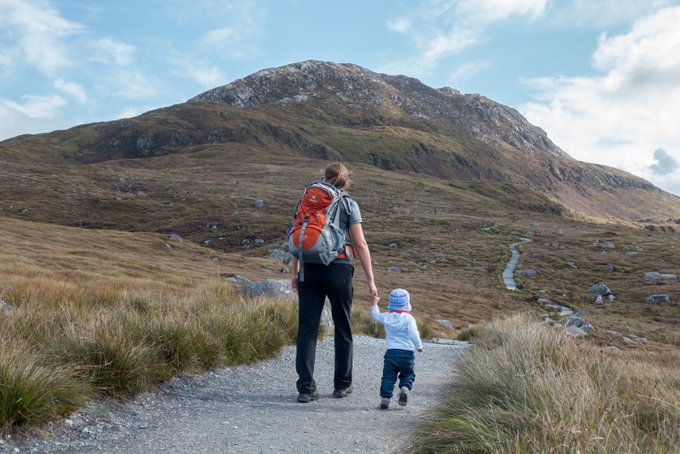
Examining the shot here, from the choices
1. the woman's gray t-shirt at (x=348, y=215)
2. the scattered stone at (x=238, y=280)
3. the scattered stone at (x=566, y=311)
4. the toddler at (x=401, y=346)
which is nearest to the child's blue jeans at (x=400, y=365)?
the toddler at (x=401, y=346)

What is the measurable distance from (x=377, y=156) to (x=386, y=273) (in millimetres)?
147272

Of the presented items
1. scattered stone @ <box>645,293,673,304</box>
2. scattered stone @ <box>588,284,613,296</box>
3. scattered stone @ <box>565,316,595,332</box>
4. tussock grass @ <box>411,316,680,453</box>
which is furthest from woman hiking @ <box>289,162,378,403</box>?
scattered stone @ <box>588,284,613,296</box>

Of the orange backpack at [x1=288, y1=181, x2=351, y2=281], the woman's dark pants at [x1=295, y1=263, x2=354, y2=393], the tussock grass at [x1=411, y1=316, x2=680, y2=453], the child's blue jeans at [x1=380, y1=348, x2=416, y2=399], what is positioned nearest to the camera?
the tussock grass at [x1=411, y1=316, x2=680, y2=453]

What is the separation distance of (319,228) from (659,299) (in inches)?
1633

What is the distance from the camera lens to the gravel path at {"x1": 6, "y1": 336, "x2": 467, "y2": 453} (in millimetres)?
4828

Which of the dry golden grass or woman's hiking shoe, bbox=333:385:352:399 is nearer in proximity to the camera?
the dry golden grass

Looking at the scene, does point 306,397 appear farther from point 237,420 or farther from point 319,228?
point 319,228

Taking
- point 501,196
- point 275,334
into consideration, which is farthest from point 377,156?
point 275,334

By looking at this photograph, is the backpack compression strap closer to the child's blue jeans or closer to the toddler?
the toddler

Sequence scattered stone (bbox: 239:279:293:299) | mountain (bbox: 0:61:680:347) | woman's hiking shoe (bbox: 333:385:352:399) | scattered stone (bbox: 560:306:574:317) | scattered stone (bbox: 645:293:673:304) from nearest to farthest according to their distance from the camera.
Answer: woman's hiking shoe (bbox: 333:385:352:399) → scattered stone (bbox: 239:279:293:299) → scattered stone (bbox: 560:306:574:317) → mountain (bbox: 0:61:680:347) → scattered stone (bbox: 645:293:673:304)

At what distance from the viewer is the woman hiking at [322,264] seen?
6.59 meters

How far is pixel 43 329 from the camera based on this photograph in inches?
270

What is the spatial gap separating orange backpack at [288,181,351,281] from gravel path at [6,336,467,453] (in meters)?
1.75

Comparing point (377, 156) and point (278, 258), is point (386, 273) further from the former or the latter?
point (377, 156)
